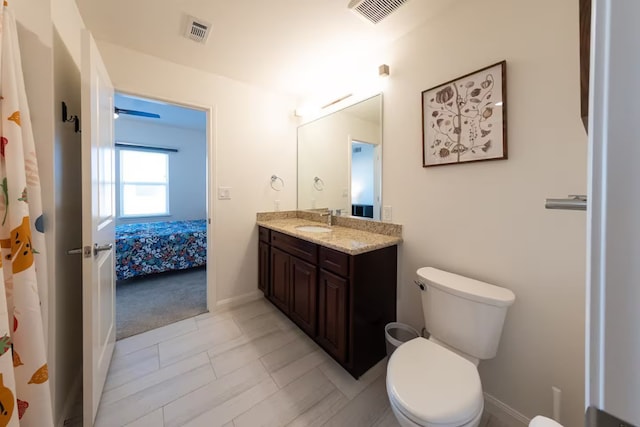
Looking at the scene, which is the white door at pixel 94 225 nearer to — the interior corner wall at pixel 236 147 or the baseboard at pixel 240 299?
the interior corner wall at pixel 236 147

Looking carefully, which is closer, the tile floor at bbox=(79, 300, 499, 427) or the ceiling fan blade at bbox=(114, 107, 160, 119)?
the tile floor at bbox=(79, 300, 499, 427)

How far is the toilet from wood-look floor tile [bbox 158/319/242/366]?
4.83 ft

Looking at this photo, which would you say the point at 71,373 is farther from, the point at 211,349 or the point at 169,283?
the point at 169,283

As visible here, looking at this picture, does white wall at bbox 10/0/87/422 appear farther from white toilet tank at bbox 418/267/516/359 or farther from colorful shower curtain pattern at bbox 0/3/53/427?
white toilet tank at bbox 418/267/516/359

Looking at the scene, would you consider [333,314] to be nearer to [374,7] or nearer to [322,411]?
[322,411]

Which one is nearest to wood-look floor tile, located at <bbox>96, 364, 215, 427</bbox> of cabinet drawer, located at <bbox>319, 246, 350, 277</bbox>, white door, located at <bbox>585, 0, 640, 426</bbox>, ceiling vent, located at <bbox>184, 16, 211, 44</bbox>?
cabinet drawer, located at <bbox>319, 246, 350, 277</bbox>

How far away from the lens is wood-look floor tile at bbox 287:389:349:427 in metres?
1.28

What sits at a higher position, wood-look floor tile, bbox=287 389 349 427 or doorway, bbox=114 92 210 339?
doorway, bbox=114 92 210 339

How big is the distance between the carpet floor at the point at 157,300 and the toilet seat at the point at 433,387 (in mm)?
2067

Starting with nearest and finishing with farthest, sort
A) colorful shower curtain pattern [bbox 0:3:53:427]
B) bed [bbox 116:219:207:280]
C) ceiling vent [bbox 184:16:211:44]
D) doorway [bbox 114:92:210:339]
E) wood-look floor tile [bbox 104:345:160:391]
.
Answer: colorful shower curtain pattern [bbox 0:3:53:427]
wood-look floor tile [bbox 104:345:160:391]
ceiling vent [bbox 184:16:211:44]
doorway [bbox 114:92:210:339]
bed [bbox 116:219:207:280]

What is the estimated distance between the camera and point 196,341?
76.2 inches

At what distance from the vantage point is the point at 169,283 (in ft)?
10.2

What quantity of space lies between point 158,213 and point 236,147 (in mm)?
3233

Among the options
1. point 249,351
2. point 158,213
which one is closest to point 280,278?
point 249,351
